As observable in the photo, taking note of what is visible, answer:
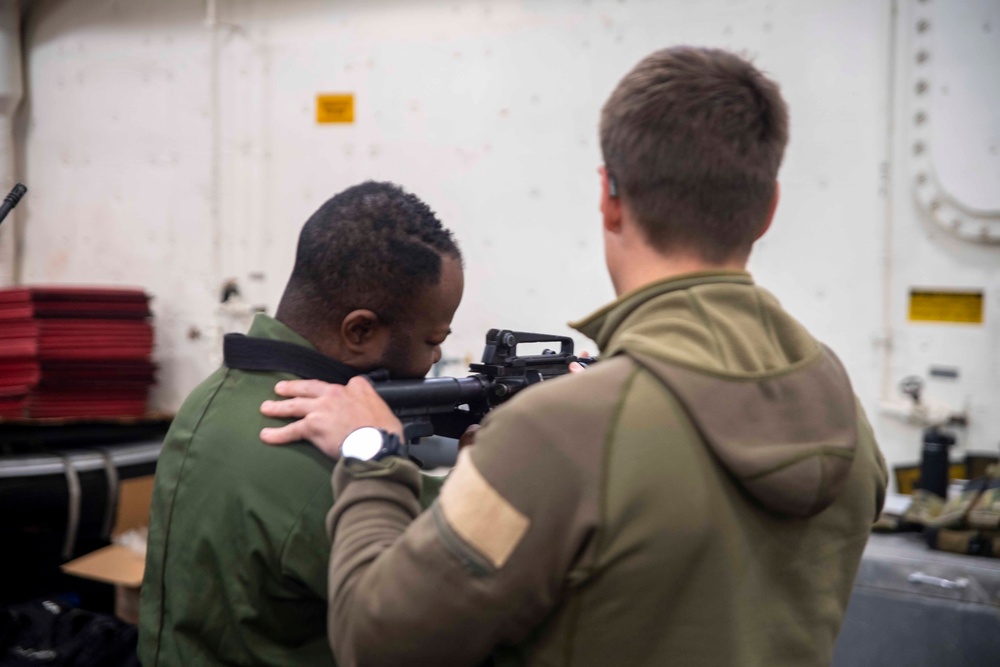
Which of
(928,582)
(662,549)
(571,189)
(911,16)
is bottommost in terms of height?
(928,582)

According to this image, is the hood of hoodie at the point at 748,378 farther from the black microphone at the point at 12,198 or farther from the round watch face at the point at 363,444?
the black microphone at the point at 12,198

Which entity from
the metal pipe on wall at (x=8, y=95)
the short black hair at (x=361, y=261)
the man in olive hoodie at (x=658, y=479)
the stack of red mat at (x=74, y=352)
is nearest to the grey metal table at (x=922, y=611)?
the man in olive hoodie at (x=658, y=479)

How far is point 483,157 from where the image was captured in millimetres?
3049

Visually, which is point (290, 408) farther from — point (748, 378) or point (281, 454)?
point (748, 378)

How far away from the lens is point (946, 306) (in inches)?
98.0

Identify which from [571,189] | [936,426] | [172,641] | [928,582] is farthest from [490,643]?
[571,189]

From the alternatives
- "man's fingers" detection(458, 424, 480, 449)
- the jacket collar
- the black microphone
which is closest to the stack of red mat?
the black microphone

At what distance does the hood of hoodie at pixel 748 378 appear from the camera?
2.52 ft

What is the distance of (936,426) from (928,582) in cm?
57

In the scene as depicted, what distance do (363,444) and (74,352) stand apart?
2.84 meters

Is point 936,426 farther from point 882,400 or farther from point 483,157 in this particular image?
point 483,157

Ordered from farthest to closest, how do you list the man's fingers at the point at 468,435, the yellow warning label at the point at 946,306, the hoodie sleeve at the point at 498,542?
the yellow warning label at the point at 946,306 < the man's fingers at the point at 468,435 < the hoodie sleeve at the point at 498,542

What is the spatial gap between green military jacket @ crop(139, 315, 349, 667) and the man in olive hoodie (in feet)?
0.53

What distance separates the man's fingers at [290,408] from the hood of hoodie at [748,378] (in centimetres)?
39
